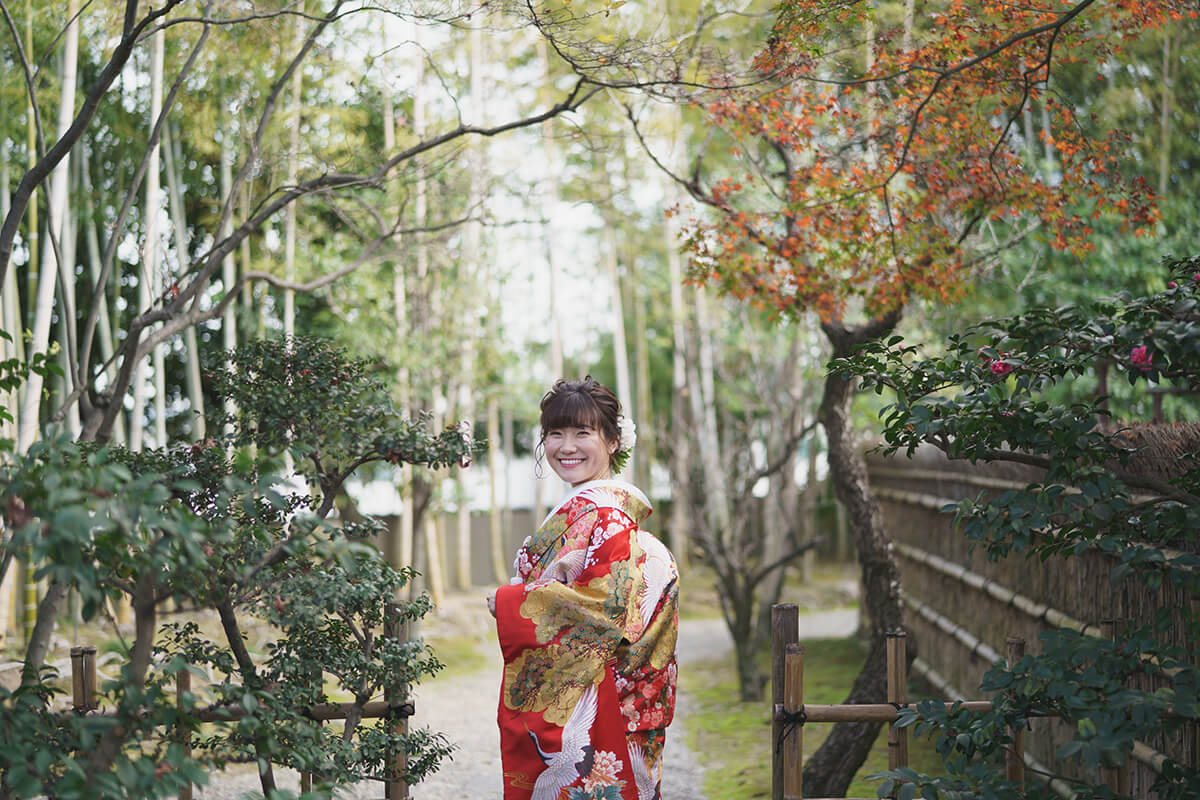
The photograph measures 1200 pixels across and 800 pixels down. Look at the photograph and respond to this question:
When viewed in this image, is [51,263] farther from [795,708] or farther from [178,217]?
[795,708]

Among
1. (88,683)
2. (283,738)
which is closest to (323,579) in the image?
Result: (283,738)

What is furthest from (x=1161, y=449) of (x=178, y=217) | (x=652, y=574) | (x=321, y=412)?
(x=178, y=217)

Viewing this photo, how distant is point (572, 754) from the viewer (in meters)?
2.50

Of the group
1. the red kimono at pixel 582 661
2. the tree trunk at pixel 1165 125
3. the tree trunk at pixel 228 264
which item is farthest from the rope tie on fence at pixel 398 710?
the tree trunk at pixel 1165 125

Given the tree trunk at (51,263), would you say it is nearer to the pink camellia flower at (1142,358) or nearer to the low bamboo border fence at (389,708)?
the low bamboo border fence at (389,708)

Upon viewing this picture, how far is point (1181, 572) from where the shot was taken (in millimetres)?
2002

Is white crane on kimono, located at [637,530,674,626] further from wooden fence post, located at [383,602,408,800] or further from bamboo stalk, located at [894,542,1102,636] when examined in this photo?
bamboo stalk, located at [894,542,1102,636]

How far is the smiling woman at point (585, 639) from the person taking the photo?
248 cm

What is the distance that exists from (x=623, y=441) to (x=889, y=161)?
2023 mm

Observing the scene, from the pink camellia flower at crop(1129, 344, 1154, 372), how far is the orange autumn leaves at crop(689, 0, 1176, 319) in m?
1.69

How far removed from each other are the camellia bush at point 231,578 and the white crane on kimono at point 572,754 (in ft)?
1.49

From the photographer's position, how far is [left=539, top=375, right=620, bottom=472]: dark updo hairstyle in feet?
8.64

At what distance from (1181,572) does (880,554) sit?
8.74 ft

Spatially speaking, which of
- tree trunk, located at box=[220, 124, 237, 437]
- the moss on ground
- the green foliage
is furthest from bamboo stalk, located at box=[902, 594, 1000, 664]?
tree trunk, located at box=[220, 124, 237, 437]
